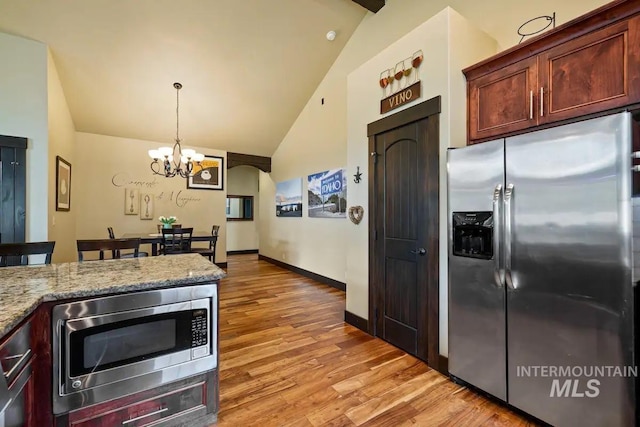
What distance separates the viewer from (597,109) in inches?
70.6

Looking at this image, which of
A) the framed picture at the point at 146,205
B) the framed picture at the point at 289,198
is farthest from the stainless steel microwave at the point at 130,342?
the framed picture at the point at 146,205

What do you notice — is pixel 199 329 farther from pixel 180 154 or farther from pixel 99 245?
pixel 180 154

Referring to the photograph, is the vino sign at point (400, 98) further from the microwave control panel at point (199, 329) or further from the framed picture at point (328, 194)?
the microwave control panel at point (199, 329)

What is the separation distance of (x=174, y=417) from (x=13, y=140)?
12.4ft

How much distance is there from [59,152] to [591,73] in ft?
19.2

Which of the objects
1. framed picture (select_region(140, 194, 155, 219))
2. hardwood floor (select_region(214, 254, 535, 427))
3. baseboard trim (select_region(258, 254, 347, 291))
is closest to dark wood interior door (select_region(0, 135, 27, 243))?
framed picture (select_region(140, 194, 155, 219))

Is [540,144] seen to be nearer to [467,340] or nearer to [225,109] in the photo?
[467,340]

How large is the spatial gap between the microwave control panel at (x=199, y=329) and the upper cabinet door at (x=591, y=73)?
2.56m

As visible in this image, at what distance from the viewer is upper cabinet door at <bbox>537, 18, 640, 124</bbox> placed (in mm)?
1678

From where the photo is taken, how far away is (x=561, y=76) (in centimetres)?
196

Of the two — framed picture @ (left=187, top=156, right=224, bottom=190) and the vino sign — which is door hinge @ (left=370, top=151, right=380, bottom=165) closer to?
the vino sign

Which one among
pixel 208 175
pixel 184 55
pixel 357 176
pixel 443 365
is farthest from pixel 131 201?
pixel 443 365

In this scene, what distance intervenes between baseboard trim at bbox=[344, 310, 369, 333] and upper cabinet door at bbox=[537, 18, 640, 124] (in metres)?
2.44

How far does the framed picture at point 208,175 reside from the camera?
20.9 feet
